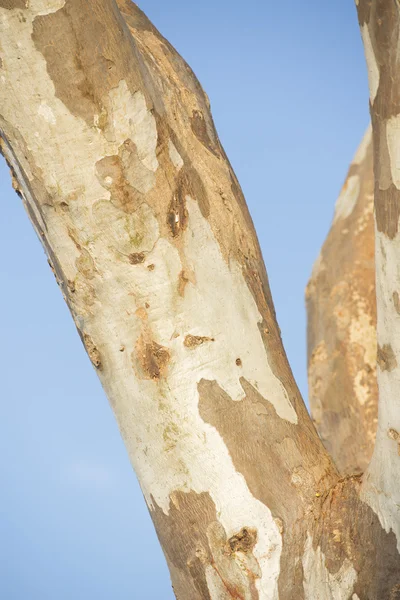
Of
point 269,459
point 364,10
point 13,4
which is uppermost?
point 13,4

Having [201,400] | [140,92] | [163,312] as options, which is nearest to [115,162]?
[140,92]

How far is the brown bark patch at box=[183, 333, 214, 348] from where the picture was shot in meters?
1.00

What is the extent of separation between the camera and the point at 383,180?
36.0 inches

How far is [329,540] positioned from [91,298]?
0.46 m

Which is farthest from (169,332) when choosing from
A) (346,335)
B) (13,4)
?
(346,335)

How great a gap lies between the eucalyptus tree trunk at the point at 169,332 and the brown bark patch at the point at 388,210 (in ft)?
0.53

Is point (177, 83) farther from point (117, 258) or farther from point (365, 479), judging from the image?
Result: point (365, 479)

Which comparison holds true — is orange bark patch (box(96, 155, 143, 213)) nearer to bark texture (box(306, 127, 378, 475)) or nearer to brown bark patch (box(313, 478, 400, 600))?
brown bark patch (box(313, 478, 400, 600))

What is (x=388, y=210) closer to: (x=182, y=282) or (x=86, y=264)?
(x=182, y=282)

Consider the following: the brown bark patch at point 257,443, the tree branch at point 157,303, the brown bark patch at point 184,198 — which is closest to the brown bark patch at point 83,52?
the tree branch at point 157,303

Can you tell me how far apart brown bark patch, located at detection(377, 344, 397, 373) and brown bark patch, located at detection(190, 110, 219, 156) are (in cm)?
39


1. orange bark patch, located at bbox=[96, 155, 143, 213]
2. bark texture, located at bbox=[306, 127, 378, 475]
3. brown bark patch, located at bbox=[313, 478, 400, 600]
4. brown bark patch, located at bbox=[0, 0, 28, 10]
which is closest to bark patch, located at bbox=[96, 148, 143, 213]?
orange bark patch, located at bbox=[96, 155, 143, 213]

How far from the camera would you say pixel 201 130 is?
112 cm

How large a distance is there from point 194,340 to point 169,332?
0.12 ft
